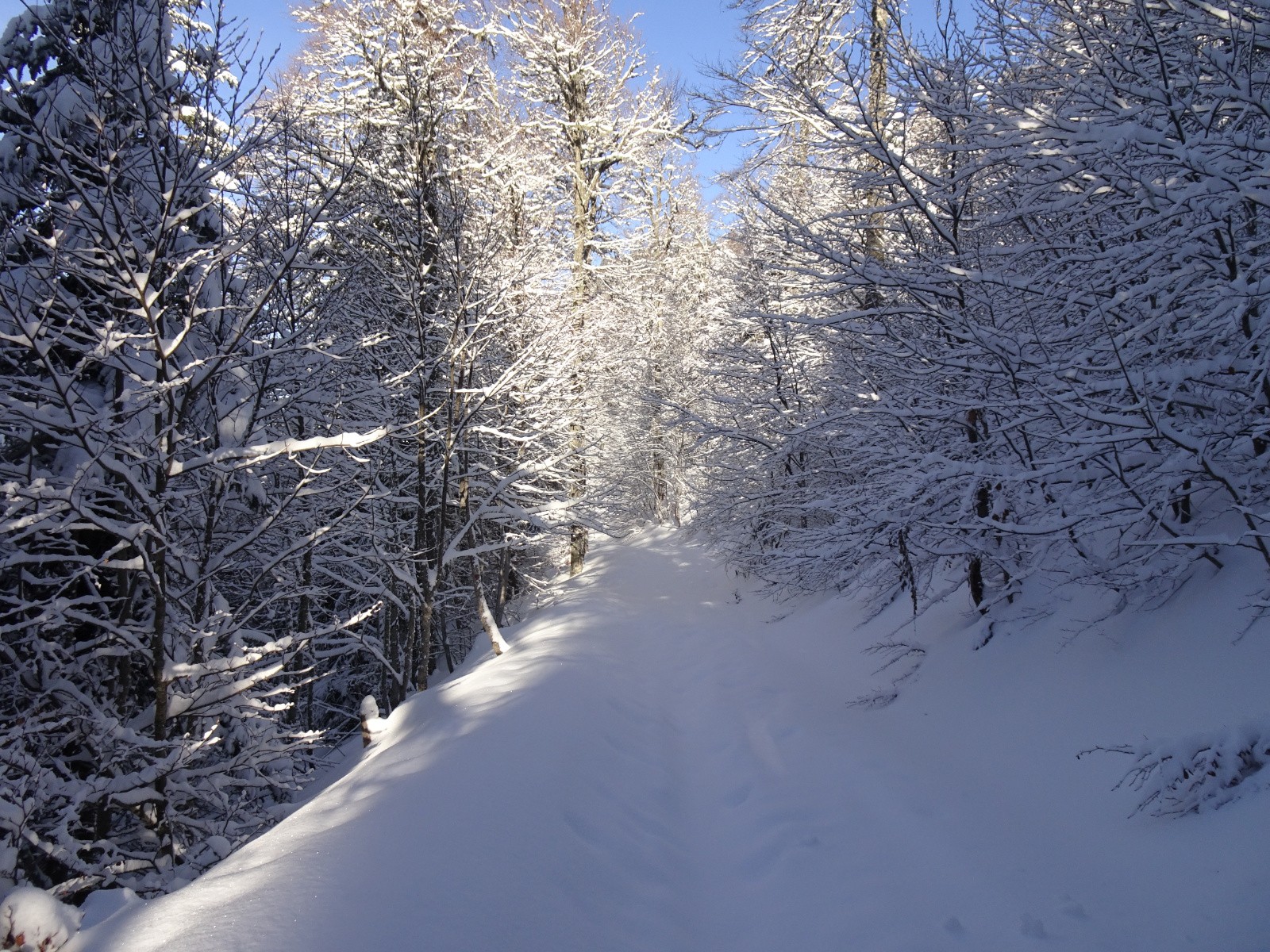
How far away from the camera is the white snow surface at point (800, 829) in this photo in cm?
283

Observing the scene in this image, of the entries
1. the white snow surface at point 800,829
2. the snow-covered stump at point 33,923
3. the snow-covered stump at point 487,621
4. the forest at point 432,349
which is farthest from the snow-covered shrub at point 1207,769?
the snow-covered stump at point 487,621

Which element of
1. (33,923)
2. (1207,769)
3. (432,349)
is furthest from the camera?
(432,349)

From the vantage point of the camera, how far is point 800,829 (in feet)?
14.1

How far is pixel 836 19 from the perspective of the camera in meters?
8.84

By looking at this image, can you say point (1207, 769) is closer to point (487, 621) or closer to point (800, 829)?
point (800, 829)

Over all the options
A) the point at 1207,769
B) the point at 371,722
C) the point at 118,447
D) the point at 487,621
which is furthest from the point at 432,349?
the point at 1207,769

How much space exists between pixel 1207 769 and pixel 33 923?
514 cm

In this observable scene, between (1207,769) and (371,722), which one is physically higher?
(371,722)

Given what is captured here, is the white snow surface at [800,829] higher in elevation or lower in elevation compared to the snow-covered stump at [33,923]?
lower

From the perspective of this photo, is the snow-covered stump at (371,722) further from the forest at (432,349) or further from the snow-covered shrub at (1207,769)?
the snow-covered shrub at (1207,769)

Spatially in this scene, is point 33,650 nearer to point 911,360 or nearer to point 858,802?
point 858,802

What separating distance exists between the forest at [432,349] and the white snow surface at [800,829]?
0.78 m

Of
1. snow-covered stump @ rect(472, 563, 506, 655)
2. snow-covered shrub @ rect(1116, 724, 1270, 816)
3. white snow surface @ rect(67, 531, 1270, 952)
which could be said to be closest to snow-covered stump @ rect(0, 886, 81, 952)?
white snow surface @ rect(67, 531, 1270, 952)

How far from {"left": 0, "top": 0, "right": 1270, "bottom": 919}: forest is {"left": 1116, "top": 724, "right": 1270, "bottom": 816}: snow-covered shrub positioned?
0.96 metres
